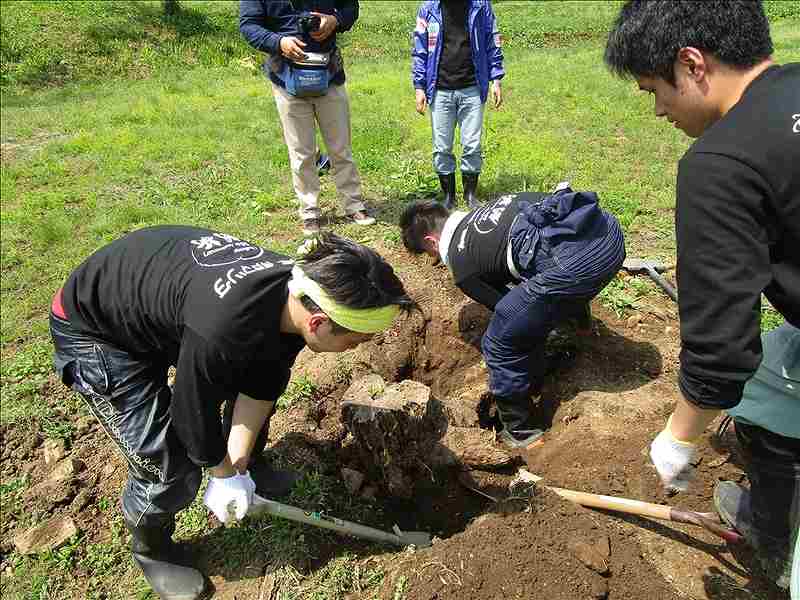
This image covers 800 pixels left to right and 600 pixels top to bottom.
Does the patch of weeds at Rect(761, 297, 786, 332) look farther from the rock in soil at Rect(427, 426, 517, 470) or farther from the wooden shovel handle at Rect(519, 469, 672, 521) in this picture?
the rock in soil at Rect(427, 426, 517, 470)

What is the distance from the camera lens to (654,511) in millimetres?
2607

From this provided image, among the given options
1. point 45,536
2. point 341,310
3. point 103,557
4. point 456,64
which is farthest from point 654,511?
point 456,64

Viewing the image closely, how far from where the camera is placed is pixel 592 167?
646 cm

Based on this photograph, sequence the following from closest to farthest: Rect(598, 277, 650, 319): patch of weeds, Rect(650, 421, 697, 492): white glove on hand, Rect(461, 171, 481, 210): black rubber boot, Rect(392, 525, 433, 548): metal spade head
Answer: Rect(650, 421, 697, 492): white glove on hand < Rect(392, 525, 433, 548): metal spade head < Rect(598, 277, 650, 319): patch of weeds < Rect(461, 171, 481, 210): black rubber boot

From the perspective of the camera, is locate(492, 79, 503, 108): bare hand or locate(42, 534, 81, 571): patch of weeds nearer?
locate(42, 534, 81, 571): patch of weeds

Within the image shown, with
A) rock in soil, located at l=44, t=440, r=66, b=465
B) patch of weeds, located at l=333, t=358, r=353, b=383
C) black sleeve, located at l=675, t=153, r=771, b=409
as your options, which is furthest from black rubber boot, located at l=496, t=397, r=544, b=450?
rock in soil, located at l=44, t=440, r=66, b=465

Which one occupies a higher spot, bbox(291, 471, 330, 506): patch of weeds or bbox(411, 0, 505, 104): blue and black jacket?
bbox(411, 0, 505, 104): blue and black jacket

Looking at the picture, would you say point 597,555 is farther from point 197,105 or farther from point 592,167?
point 197,105

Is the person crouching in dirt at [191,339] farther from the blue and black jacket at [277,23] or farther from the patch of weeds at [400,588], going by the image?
the blue and black jacket at [277,23]

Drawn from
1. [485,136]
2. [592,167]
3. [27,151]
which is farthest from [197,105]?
[592,167]

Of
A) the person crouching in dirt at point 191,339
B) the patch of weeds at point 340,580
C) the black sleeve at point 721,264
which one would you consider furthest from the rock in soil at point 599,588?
the person crouching in dirt at point 191,339

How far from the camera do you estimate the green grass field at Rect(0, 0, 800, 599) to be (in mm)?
5125

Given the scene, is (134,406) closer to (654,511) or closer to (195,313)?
(195,313)

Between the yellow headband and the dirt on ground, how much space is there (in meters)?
1.08
